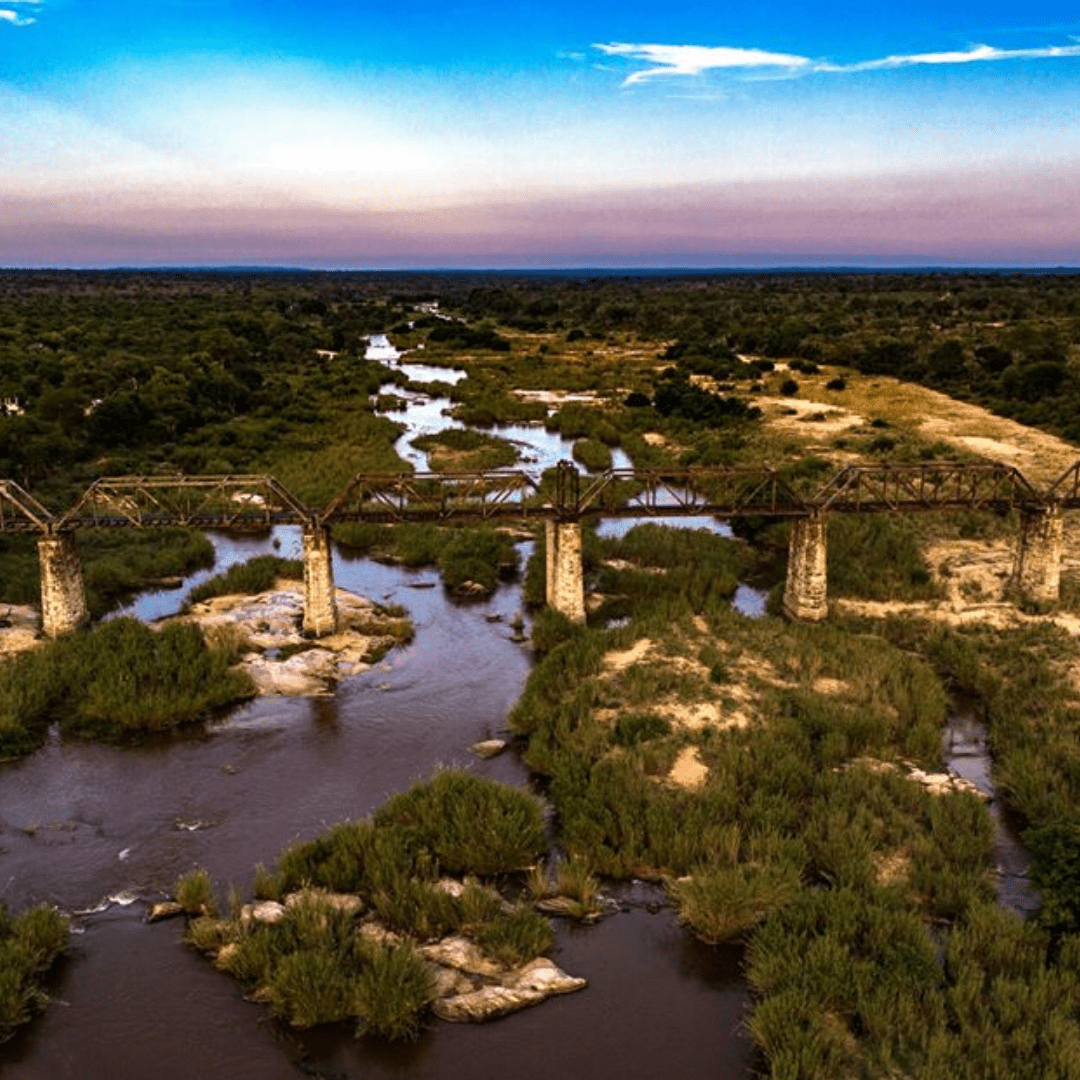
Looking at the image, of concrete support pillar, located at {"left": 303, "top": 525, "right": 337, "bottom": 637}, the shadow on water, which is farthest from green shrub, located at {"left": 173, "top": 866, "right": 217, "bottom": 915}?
the shadow on water

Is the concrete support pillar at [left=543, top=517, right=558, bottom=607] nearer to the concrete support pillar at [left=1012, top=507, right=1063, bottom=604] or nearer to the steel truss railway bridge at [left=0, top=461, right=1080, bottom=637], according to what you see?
the steel truss railway bridge at [left=0, top=461, right=1080, bottom=637]

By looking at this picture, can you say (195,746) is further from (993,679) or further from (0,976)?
(993,679)

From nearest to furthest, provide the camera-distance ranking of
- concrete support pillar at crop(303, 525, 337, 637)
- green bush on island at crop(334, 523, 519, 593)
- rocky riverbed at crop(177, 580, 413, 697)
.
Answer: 1. rocky riverbed at crop(177, 580, 413, 697)
2. concrete support pillar at crop(303, 525, 337, 637)
3. green bush on island at crop(334, 523, 519, 593)

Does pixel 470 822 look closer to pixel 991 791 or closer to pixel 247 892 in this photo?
pixel 247 892

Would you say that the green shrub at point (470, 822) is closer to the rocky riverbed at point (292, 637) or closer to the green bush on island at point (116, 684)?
the rocky riverbed at point (292, 637)

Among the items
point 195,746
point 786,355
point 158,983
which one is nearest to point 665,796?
point 158,983

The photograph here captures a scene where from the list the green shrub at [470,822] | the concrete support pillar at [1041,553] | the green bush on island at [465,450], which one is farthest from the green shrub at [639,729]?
the green bush on island at [465,450]
